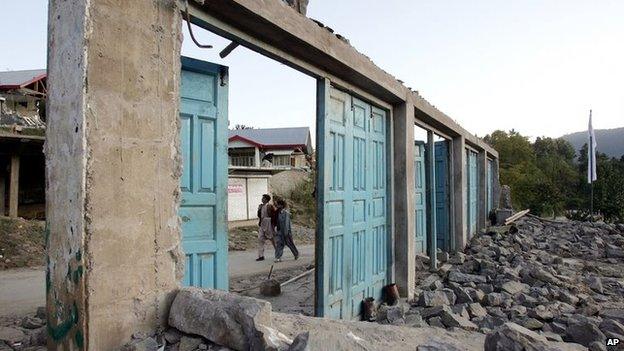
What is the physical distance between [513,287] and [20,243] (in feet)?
36.2

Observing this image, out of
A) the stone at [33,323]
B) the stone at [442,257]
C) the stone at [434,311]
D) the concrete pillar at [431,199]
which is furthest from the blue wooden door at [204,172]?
the stone at [442,257]

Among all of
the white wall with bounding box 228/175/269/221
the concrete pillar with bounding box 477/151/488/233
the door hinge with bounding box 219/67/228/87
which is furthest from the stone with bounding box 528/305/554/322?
the white wall with bounding box 228/175/269/221

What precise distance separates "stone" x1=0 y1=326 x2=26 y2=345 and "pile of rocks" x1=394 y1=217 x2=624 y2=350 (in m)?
3.45

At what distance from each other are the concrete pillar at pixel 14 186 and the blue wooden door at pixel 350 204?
12.3 meters

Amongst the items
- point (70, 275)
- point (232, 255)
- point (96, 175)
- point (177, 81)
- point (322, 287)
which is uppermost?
point (177, 81)

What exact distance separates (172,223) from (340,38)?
270cm

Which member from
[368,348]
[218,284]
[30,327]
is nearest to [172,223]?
[218,284]

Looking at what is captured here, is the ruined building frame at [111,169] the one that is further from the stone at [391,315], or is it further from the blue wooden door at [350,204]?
the stone at [391,315]

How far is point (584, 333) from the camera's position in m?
3.78

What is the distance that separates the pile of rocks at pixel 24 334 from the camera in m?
2.94

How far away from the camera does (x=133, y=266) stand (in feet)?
7.30

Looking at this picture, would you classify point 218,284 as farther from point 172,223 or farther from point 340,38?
point 340,38

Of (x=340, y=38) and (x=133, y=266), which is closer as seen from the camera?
(x=133, y=266)

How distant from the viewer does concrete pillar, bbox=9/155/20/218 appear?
1290 centimetres
